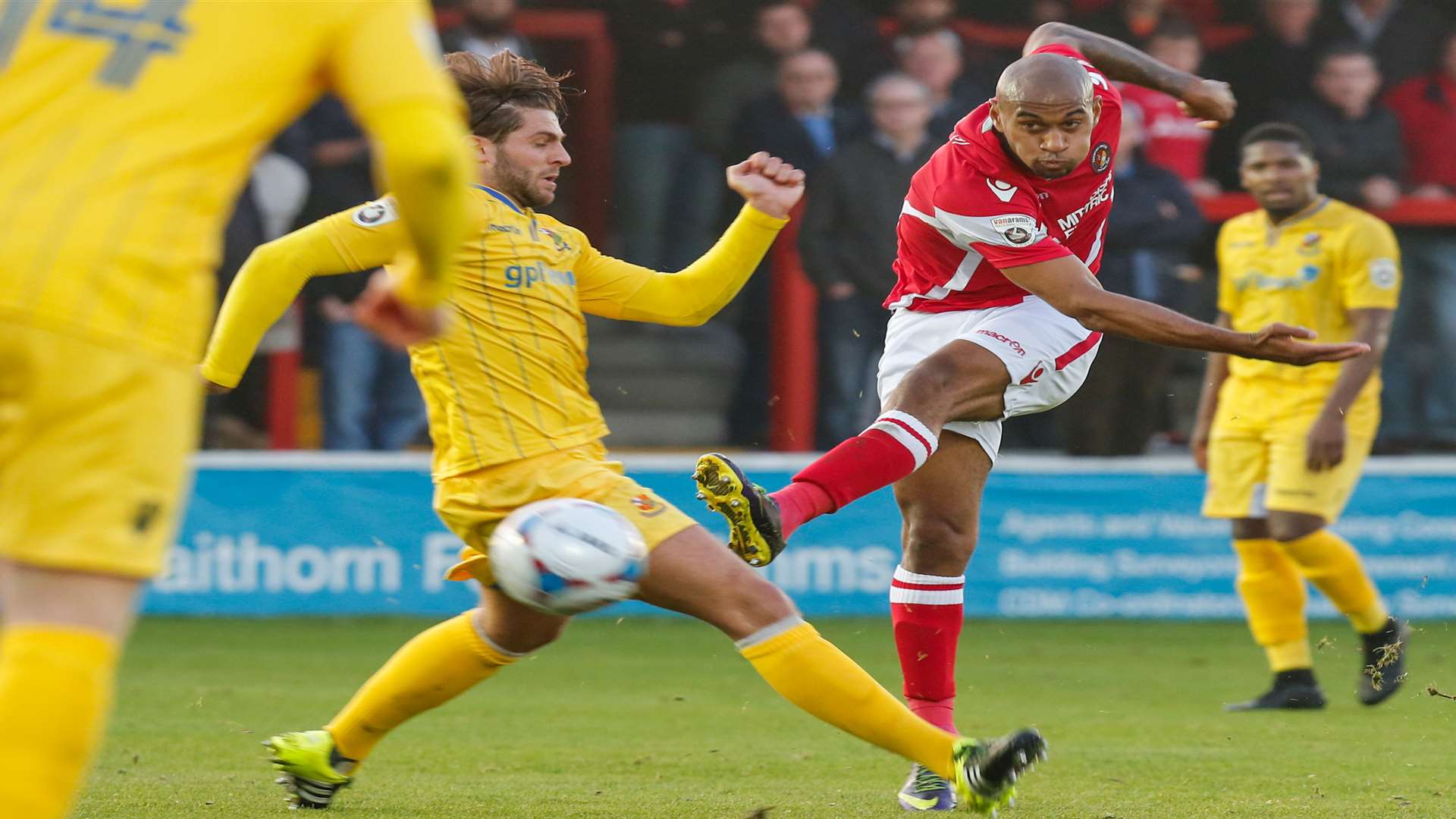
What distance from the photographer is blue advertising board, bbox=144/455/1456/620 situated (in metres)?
9.62

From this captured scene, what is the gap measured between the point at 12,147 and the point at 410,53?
570mm

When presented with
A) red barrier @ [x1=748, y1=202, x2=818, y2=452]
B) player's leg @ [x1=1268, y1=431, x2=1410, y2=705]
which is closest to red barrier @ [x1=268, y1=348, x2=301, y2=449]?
red barrier @ [x1=748, y1=202, x2=818, y2=452]

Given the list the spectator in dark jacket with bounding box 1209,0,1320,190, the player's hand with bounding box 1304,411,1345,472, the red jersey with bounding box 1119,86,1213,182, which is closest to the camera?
the player's hand with bounding box 1304,411,1345,472

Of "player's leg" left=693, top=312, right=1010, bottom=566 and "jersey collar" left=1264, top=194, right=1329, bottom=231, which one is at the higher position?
"jersey collar" left=1264, top=194, right=1329, bottom=231

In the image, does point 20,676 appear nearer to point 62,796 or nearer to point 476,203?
point 62,796

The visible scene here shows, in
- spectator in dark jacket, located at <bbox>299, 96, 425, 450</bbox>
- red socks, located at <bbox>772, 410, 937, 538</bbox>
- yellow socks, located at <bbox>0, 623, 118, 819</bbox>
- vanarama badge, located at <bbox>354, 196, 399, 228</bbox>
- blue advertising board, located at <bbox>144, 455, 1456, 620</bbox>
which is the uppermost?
vanarama badge, located at <bbox>354, 196, 399, 228</bbox>

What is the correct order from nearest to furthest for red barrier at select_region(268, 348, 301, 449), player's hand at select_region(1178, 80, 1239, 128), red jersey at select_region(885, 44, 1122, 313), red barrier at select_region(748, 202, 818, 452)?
1. red jersey at select_region(885, 44, 1122, 313)
2. player's hand at select_region(1178, 80, 1239, 128)
3. red barrier at select_region(268, 348, 301, 449)
4. red barrier at select_region(748, 202, 818, 452)

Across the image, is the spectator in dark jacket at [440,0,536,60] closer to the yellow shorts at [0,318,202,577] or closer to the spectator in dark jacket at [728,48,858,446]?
the spectator in dark jacket at [728,48,858,446]

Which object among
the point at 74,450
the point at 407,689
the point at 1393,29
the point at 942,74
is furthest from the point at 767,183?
the point at 1393,29

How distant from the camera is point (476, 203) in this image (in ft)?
13.9

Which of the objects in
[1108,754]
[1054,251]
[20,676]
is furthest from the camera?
[1108,754]

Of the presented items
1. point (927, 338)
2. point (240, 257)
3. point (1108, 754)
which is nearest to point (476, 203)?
point (927, 338)

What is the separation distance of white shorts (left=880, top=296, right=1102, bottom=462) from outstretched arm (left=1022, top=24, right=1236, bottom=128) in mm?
805

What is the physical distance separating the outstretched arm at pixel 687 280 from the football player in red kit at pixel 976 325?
0.52m
